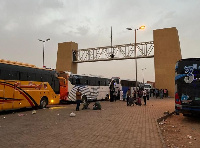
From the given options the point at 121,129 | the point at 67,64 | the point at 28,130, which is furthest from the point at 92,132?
the point at 67,64

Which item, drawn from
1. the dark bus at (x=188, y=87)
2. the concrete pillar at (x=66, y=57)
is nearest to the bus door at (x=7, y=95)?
the dark bus at (x=188, y=87)

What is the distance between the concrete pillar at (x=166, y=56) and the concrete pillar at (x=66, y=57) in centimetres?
1846

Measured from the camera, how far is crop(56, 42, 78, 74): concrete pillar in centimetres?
4933

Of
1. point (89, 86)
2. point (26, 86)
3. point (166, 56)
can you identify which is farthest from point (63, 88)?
point (166, 56)

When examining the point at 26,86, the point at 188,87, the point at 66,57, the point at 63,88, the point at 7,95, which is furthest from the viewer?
the point at 66,57

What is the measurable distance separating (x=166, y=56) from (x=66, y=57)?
21.9 m

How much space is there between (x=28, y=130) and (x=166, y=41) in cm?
3698

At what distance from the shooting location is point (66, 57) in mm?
49812

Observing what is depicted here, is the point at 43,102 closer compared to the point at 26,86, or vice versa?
the point at 26,86

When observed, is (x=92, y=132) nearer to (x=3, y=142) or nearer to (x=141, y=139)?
(x=141, y=139)

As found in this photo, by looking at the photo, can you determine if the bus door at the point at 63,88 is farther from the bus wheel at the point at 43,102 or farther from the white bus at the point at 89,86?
the bus wheel at the point at 43,102

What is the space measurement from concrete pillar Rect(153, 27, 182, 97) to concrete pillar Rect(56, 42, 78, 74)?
60.6 feet

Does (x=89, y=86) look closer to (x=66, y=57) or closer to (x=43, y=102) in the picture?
(x=43, y=102)

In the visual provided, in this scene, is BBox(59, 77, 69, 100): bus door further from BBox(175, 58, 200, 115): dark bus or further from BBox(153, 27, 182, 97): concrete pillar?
BBox(153, 27, 182, 97): concrete pillar
